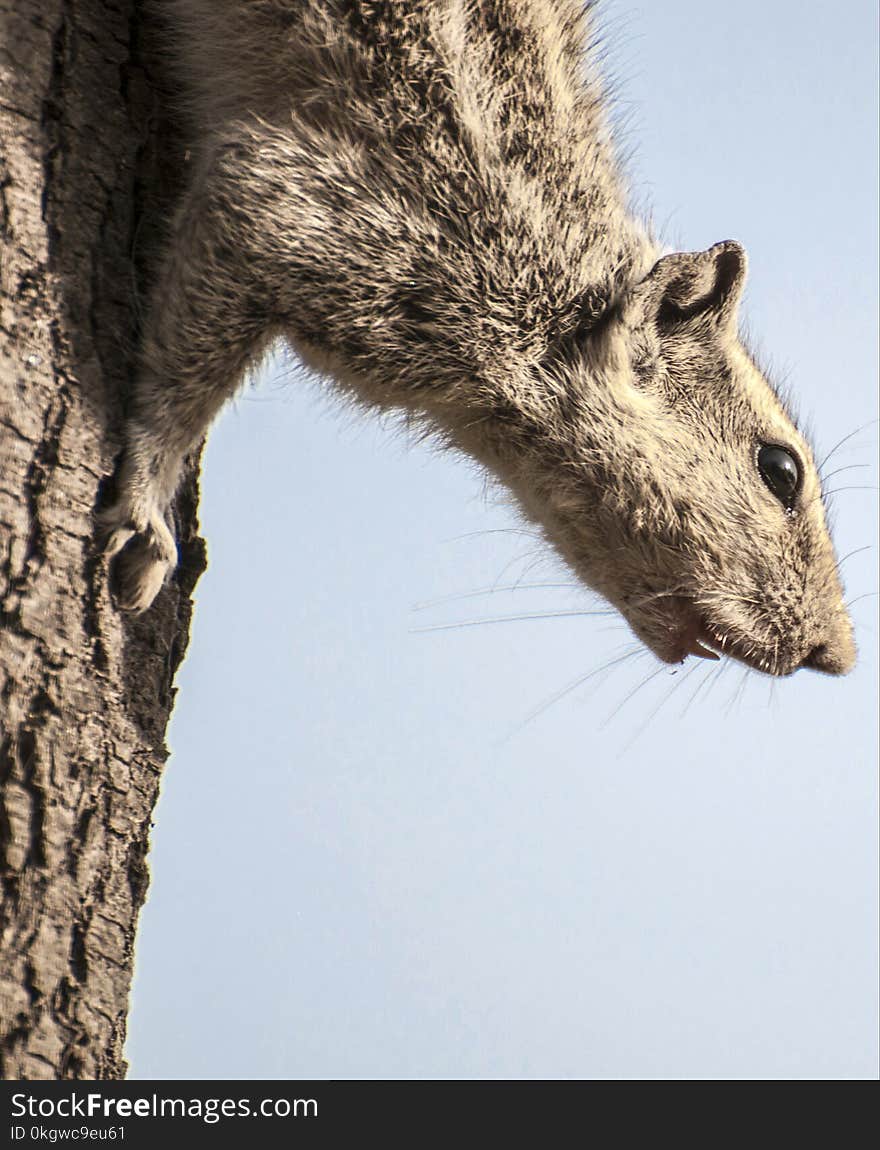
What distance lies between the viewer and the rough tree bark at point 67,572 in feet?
8.31

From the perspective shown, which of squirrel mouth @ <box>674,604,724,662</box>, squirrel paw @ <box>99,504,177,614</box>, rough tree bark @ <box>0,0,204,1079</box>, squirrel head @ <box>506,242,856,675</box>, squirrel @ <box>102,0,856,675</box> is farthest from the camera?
squirrel mouth @ <box>674,604,724,662</box>

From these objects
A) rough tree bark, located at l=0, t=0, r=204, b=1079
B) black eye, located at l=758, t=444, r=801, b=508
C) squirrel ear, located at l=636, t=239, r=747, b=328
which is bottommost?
rough tree bark, located at l=0, t=0, r=204, b=1079

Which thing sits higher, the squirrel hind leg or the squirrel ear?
the squirrel ear

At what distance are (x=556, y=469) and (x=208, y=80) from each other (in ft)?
4.28

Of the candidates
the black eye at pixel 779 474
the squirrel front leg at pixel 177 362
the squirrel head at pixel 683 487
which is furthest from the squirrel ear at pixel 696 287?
the squirrel front leg at pixel 177 362

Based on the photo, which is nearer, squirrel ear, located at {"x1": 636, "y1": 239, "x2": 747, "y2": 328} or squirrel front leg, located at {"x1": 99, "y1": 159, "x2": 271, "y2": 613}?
squirrel front leg, located at {"x1": 99, "y1": 159, "x2": 271, "y2": 613}

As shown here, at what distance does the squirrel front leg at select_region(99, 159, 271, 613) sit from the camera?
9.14 feet

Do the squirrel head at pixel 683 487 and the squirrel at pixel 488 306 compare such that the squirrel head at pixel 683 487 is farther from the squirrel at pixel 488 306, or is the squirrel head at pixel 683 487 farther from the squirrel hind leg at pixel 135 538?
the squirrel hind leg at pixel 135 538

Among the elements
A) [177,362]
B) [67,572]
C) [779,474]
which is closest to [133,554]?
[67,572]

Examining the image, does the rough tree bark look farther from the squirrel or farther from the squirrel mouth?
the squirrel mouth

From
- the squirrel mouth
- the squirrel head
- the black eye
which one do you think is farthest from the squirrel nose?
the black eye

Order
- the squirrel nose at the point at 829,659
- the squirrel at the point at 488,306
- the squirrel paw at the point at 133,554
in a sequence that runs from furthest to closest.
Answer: the squirrel nose at the point at 829,659 → the squirrel at the point at 488,306 → the squirrel paw at the point at 133,554

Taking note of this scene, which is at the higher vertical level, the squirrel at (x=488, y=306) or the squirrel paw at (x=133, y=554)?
the squirrel at (x=488, y=306)

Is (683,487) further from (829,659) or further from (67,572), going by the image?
(67,572)
